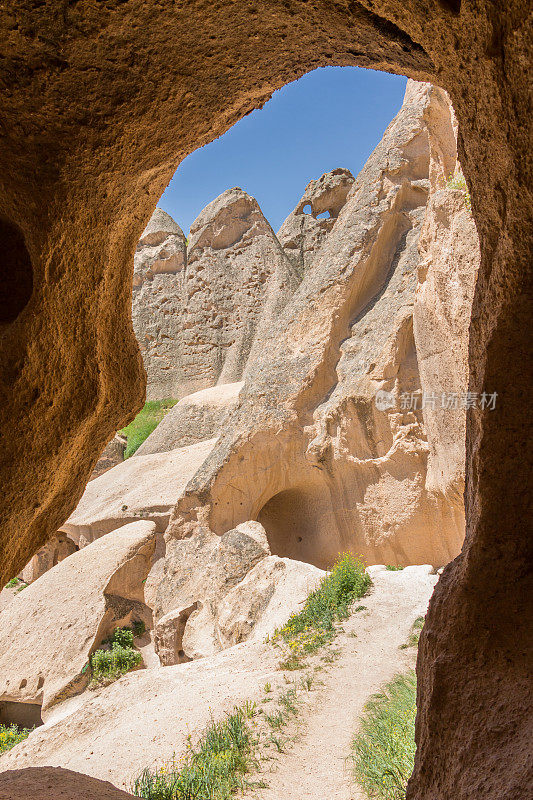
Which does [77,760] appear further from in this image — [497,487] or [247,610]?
[497,487]

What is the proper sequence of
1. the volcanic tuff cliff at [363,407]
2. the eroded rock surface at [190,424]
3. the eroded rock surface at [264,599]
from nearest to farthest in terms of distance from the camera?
the volcanic tuff cliff at [363,407] < the eroded rock surface at [264,599] < the eroded rock surface at [190,424]

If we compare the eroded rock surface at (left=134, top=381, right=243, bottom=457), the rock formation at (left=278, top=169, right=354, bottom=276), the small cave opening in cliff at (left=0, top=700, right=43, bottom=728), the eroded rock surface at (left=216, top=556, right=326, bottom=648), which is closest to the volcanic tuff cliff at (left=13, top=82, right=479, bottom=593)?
the eroded rock surface at (left=134, top=381, right=243, bottom=457)

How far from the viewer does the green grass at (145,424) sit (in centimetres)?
1911

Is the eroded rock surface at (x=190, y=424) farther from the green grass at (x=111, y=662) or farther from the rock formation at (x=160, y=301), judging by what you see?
the green grass at (x=111, y=662)

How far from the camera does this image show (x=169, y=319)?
21.8m

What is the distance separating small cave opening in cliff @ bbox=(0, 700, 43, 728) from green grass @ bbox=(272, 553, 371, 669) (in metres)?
5.49

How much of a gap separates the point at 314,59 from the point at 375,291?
28.2 ft

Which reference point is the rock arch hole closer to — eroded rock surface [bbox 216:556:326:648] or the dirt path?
the dirt path

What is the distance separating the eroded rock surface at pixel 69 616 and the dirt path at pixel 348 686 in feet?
13.2

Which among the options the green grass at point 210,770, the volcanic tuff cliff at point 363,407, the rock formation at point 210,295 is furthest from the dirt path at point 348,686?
the rock formation at point 210,295

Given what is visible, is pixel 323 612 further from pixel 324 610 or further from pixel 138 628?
pixel 138 628

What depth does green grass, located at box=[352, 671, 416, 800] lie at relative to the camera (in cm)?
347

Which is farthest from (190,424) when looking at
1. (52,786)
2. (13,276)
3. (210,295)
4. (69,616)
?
(13,276)

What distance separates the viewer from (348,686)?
530 centimetres
